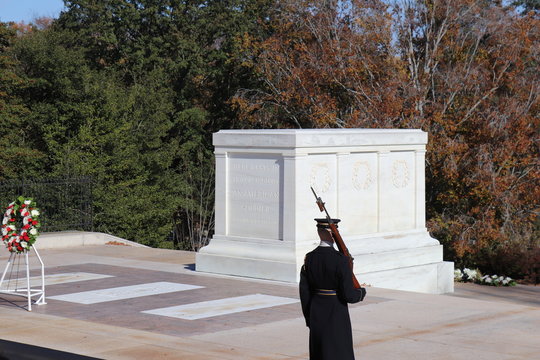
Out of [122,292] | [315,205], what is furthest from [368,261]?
[122,292]

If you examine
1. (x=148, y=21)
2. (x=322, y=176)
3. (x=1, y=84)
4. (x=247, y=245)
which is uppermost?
(x=148, y=21)

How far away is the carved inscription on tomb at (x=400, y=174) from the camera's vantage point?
54.4 ft

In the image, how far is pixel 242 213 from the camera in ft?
50.4

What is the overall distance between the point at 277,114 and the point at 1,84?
404 inches

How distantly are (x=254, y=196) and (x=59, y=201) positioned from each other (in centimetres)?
1102

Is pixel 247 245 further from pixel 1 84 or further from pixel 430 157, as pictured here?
pixel 1 84

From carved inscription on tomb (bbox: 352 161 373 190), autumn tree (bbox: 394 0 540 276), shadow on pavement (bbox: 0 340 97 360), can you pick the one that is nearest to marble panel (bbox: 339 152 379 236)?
carved inscription on tomb (bbox: 352 161 373 190)

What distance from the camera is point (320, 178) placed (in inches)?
590

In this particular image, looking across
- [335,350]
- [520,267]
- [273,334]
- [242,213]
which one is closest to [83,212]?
[242,213]

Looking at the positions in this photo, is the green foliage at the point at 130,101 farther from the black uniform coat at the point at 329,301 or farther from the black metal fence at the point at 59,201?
the black uniform coat at the point at 329,301

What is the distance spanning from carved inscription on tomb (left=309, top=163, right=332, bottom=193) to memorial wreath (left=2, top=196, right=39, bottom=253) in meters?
4.70

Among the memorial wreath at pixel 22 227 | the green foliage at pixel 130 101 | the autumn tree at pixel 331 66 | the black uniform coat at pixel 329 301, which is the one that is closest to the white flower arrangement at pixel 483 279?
the autumn tree at pixel 331 66

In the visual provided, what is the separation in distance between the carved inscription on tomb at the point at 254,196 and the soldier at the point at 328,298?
7.40 meters

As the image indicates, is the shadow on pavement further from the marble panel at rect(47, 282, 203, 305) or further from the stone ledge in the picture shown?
the stone ledge
